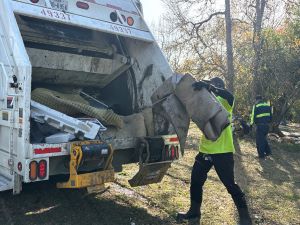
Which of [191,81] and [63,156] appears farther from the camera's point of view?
[191,81]

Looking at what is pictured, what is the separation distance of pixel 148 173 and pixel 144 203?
46 centimetres

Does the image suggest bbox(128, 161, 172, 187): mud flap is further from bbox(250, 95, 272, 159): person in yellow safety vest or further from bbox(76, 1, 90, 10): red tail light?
bbox(250, 95, 272, 159): person in yellow safety vest

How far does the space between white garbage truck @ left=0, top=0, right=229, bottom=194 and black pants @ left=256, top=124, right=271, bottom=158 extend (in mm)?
4351

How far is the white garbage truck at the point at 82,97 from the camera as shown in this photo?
3.69m

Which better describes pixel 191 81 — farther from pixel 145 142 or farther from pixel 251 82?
pixel 251 82

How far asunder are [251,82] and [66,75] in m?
7.94

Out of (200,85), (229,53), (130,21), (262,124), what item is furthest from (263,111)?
(200,85)

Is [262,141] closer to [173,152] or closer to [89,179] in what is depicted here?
[173,152]

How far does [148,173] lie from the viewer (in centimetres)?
454

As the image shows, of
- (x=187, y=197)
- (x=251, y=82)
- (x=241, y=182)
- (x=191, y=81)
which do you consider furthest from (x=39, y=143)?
(x=251, y=82)

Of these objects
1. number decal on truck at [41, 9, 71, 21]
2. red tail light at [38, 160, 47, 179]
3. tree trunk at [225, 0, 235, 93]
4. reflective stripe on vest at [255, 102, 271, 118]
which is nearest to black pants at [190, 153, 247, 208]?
red tail light at [38, 160, 47, 179]

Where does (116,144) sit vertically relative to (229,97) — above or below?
below

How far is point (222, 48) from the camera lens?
47.8ft

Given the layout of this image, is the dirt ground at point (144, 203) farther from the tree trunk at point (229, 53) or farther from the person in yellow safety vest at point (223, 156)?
the tree trunk at point (229, 53)
